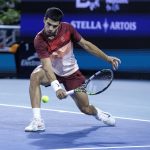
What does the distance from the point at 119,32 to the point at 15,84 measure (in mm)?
2492

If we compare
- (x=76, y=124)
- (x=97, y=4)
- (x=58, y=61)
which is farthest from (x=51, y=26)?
(x=97, y=4)

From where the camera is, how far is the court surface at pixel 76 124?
6.69 m

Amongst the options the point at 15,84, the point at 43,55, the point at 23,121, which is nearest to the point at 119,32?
the point at 15,84

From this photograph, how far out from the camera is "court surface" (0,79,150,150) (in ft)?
21.9

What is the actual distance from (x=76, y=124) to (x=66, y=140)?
122 centimetres

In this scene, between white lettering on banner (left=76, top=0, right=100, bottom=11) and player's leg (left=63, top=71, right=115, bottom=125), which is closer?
player's leg (left=63, top=71, right=115, bottom=125)

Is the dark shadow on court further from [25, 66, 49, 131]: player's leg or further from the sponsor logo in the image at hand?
the sponsor logo

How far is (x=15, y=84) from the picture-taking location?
13664 mm

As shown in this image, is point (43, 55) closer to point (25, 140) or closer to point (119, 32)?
point (25, 140)

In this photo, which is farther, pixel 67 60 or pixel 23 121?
pixel 23 121

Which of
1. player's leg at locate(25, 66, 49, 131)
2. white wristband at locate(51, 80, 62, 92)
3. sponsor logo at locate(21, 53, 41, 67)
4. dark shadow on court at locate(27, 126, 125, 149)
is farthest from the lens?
sponsor logo at locate(21, 53, 41, 67)

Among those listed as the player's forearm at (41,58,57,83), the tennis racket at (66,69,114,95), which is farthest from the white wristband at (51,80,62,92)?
the tennis racket at (66,69,114,95)

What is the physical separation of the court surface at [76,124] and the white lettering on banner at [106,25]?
2.07 meters

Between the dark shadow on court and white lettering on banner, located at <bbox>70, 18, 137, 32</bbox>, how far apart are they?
6.63 metres
